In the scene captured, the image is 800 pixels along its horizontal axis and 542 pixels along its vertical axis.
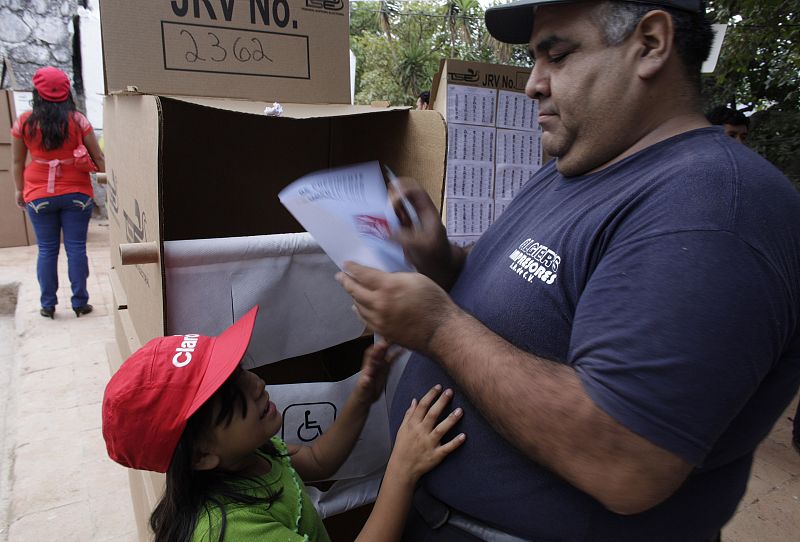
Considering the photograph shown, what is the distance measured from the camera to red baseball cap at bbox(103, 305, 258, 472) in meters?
0.95

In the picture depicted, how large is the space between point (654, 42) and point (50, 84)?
405 centimetres

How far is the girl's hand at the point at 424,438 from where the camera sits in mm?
958

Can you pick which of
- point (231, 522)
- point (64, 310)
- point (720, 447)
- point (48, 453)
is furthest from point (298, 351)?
point (64, 310)

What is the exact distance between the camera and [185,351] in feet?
3.30

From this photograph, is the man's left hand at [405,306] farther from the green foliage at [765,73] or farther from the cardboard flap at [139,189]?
the green foliage at [765,73]

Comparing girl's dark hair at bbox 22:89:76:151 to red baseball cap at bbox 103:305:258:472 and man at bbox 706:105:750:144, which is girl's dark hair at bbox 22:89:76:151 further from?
man at bbox 706:105:750:144

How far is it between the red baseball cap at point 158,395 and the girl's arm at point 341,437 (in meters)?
0.39

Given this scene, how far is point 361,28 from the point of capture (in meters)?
25.4

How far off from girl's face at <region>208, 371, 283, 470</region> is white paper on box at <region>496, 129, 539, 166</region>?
1714mm

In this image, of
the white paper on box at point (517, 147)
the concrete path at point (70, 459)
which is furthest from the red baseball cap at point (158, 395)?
the white paper on box at point (517, 147)

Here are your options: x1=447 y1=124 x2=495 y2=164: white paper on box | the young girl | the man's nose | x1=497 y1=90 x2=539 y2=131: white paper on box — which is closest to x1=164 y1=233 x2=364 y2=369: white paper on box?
the young girl

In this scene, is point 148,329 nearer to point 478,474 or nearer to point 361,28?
point 478,474

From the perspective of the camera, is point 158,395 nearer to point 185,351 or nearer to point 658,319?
point 185,351

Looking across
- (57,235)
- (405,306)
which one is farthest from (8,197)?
(405,306)
